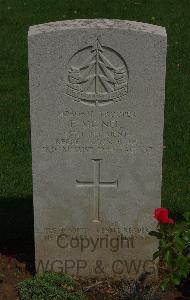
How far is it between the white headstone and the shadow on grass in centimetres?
48

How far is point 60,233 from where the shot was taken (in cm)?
550

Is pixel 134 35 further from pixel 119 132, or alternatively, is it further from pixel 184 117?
pixel 184 117

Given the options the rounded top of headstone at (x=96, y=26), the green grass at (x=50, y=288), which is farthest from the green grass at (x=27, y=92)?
the rounded top of headstone at (x=96, y=26)

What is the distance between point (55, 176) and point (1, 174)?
2069 millimetres

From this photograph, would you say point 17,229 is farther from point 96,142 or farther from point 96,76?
point 96,76

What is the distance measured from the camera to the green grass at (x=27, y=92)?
7113mm

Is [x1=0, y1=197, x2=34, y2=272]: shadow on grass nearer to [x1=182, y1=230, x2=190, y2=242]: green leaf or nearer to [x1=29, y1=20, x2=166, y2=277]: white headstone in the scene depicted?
[x1=29, y1=20, x2=166, y2=277]: white headstone

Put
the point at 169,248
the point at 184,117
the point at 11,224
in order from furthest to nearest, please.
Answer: the point at 184,117
the point at 11,224
the point at 169,248

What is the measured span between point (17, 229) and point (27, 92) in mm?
3277

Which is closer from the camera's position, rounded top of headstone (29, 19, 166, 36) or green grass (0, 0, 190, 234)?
rounded top of headstone (29, 19, 166, 36)

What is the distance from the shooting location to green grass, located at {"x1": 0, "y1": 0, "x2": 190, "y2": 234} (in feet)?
23.3

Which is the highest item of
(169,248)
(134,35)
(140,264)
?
(134,35)

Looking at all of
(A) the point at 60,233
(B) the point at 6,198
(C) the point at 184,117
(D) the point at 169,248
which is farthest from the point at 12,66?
(D) the point at 169,248

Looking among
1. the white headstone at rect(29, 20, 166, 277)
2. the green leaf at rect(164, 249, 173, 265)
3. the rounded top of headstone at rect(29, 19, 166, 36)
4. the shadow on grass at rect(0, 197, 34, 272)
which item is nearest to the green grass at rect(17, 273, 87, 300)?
the white headstone at rect(29, 20, 166, 277)
